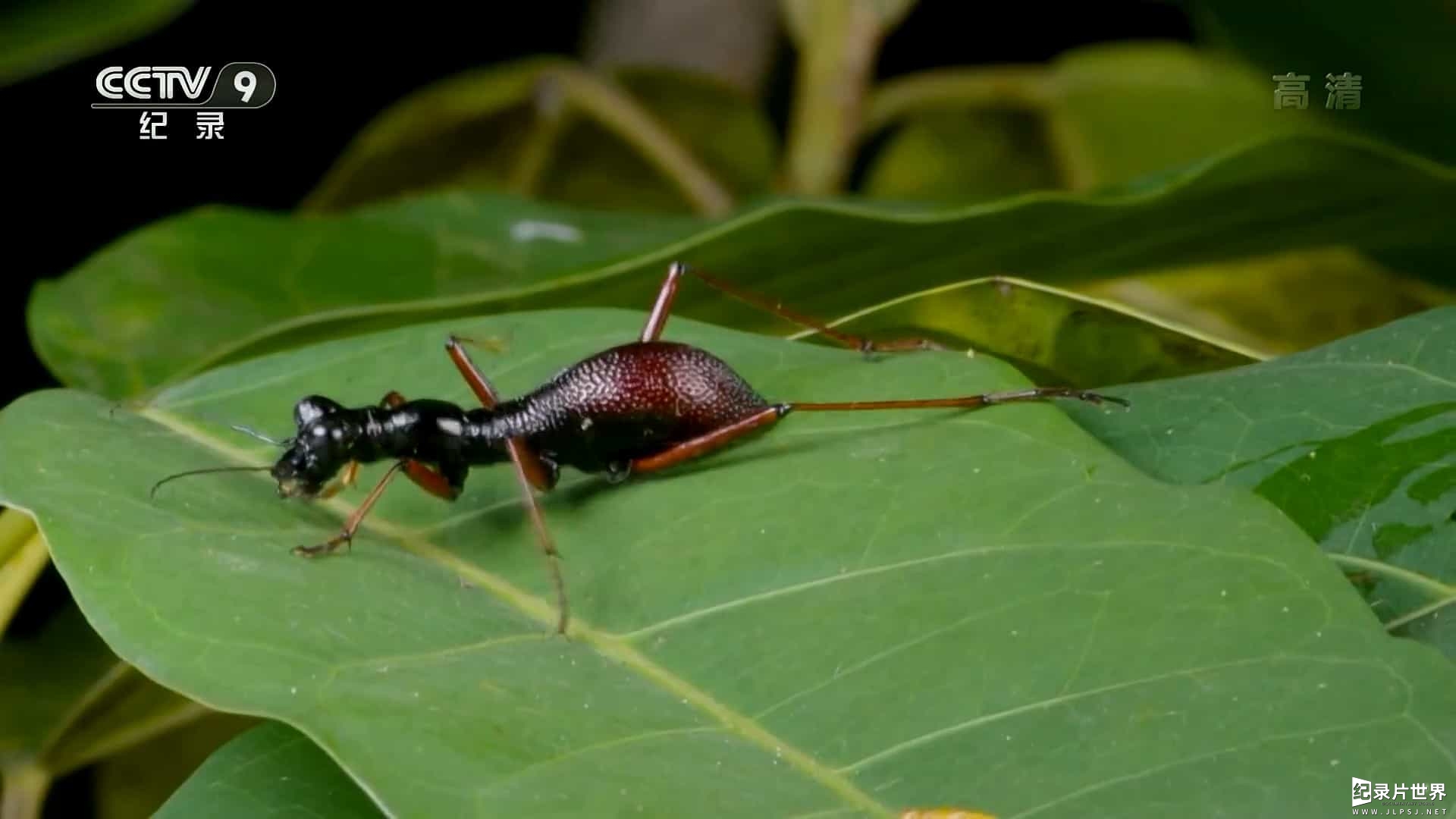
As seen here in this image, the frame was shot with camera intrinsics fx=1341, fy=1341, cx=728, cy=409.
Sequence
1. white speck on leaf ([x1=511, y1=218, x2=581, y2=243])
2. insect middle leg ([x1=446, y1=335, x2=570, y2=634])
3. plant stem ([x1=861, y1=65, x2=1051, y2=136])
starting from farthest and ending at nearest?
plant stem ([x1=861, y1=65, x2=1051, y2=136]), white speck on leaf ([x1=511, y1=218, x2=581, y2=243]), insect middle leg ([x1=446, y1=335, x2=570, y2=634])

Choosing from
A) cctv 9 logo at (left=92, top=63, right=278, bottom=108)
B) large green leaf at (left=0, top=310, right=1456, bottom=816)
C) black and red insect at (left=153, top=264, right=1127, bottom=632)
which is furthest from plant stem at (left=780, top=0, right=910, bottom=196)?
large green leaf at (left=0, top=310, right=1456, bottom=816)

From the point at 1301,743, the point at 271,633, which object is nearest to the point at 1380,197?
the point at 1301,743

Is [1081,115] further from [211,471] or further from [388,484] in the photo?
[211,471]

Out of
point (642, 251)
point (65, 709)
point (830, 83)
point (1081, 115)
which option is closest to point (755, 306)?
point (642, 251)

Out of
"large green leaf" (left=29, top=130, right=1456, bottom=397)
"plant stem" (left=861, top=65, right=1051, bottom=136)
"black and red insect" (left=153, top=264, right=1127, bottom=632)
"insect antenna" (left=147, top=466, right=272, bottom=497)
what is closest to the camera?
"insect antenna" (left=147, top=466, right=272, bottom=497)

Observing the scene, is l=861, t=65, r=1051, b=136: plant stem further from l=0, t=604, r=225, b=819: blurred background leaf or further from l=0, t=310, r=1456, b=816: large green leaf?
l=0, t=604, r=225, b=819: blurred background leaf

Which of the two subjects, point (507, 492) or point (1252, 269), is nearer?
point (507, 492)

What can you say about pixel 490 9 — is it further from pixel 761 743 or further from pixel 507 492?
pixel 761 743
